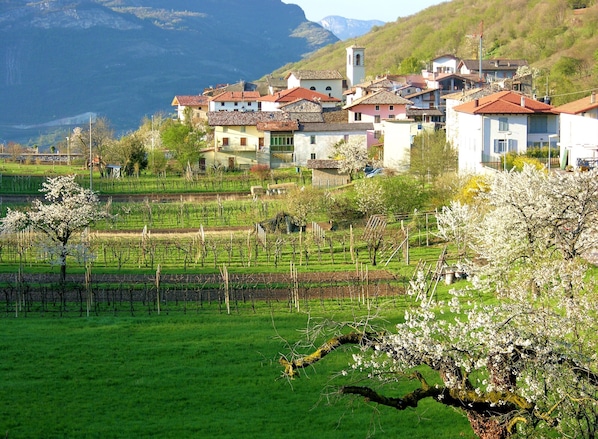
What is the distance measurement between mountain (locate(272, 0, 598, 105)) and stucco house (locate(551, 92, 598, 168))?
26.7 metres

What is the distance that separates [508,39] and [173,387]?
110912 mm

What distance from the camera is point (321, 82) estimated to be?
332 ft

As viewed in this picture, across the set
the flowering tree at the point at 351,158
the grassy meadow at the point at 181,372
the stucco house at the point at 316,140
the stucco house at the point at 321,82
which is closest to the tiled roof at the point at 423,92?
the stucco house at the point at 321,82

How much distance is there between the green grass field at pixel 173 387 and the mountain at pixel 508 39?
5535 cm

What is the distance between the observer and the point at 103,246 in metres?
40.5

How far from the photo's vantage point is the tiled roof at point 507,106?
51719 mm

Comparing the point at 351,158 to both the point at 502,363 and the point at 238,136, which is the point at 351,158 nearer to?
the point at 238,136

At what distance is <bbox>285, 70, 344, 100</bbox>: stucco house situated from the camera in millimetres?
100438

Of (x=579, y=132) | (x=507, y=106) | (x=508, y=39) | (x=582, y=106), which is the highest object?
(x=508, y=39)

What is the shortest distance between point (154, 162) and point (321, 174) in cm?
1410

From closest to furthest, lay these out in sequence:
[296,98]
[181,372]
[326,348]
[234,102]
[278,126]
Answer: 1. [326,348]
2. [181,372]
3. [278,126]
4. [296,98]
5. [234,102]

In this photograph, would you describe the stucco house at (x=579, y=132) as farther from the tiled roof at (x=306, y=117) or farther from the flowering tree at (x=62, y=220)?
the tiled roof at (x=306, y=117)

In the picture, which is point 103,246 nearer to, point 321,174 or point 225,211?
point 225,211

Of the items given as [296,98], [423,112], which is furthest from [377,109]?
[296,98]
